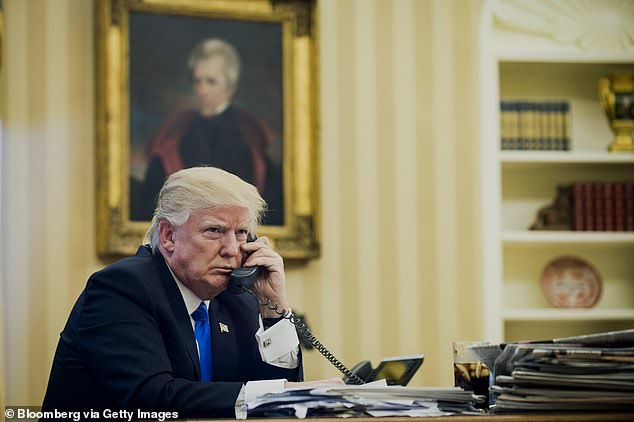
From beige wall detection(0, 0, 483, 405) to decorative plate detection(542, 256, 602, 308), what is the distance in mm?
414

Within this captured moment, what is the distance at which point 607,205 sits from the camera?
520 centimetres

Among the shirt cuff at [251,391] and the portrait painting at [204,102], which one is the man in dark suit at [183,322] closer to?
the shirt cuff at [251,391]

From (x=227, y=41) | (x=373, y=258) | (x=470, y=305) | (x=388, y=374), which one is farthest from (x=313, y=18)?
(x=388, y=374)

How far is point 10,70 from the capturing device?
15.4 feet

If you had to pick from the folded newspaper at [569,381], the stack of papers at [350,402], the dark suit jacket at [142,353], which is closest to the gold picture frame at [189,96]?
the dark suit jacket at [142,353]

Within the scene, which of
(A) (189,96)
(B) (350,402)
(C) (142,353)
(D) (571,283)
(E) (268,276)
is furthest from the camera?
(D) (571,283)

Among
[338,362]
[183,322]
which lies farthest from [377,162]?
[183,322]

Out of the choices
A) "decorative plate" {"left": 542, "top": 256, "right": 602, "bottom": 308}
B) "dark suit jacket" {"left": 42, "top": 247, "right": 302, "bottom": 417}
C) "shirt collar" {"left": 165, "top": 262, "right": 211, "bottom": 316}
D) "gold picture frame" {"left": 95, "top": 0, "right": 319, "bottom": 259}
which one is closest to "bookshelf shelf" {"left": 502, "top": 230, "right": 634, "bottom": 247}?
"decorative plate" {"left": 542, "top": 256, "right": 602, "bottom": 308}

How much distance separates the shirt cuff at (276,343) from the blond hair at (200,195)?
277 mm

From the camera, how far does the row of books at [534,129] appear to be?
521 centimetres

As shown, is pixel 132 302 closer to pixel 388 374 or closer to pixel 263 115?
pixel 388 374

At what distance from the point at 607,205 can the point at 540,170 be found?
40cm

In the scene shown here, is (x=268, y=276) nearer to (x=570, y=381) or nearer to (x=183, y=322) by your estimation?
(x=183, y=322)

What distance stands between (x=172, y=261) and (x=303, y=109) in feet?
8.83
